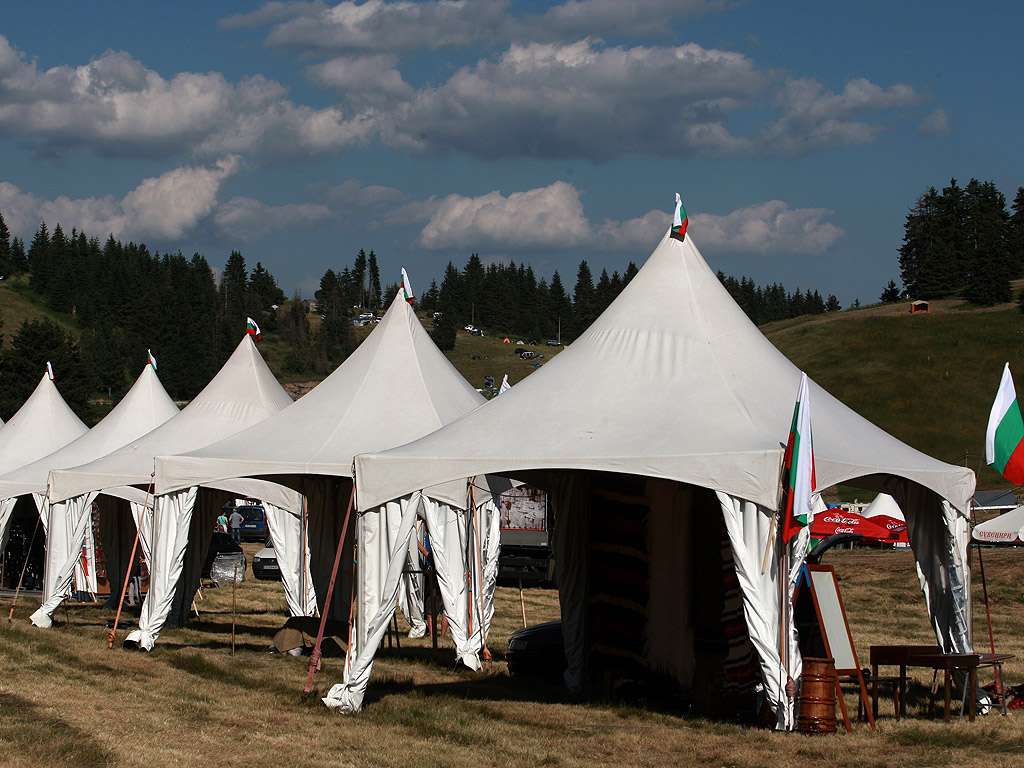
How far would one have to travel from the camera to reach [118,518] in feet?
61.9

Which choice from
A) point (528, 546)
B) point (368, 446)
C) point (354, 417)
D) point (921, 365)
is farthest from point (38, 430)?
point (921, 365)

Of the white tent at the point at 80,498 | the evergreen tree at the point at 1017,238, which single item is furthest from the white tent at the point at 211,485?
the evergreen tree at the point at 1017,238

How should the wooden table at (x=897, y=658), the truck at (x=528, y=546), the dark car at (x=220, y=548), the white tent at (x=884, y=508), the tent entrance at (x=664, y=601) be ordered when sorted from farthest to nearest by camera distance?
1. the white tent at (x=884, y=508)
2. the dark car at (x=220, y=548)
3. the truck at (x=528, y=546)
4. the tent entrance at (x=664, y=601)
5. the wooden table at (x=897, y=658)

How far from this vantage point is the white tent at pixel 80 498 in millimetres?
15992

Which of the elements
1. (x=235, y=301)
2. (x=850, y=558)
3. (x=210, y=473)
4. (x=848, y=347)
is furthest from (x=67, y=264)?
(x=210, y=473)

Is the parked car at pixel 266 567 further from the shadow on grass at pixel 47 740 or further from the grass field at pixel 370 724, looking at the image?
the shadow on grass at pixel 47 740

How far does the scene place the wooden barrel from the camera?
27.0ft

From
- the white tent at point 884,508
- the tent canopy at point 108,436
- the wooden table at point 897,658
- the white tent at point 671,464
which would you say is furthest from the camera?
the white tent at point 884,508

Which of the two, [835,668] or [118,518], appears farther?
[118,518]

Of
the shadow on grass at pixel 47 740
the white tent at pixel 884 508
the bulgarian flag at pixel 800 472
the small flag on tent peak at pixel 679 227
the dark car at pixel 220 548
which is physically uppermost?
the small flag on tent peak at pixel 679 227

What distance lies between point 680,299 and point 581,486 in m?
2.30

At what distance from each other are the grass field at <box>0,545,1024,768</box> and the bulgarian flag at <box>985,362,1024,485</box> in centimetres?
228

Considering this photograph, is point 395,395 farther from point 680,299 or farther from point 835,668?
point 835,668

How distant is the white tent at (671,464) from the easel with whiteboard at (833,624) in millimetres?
598
